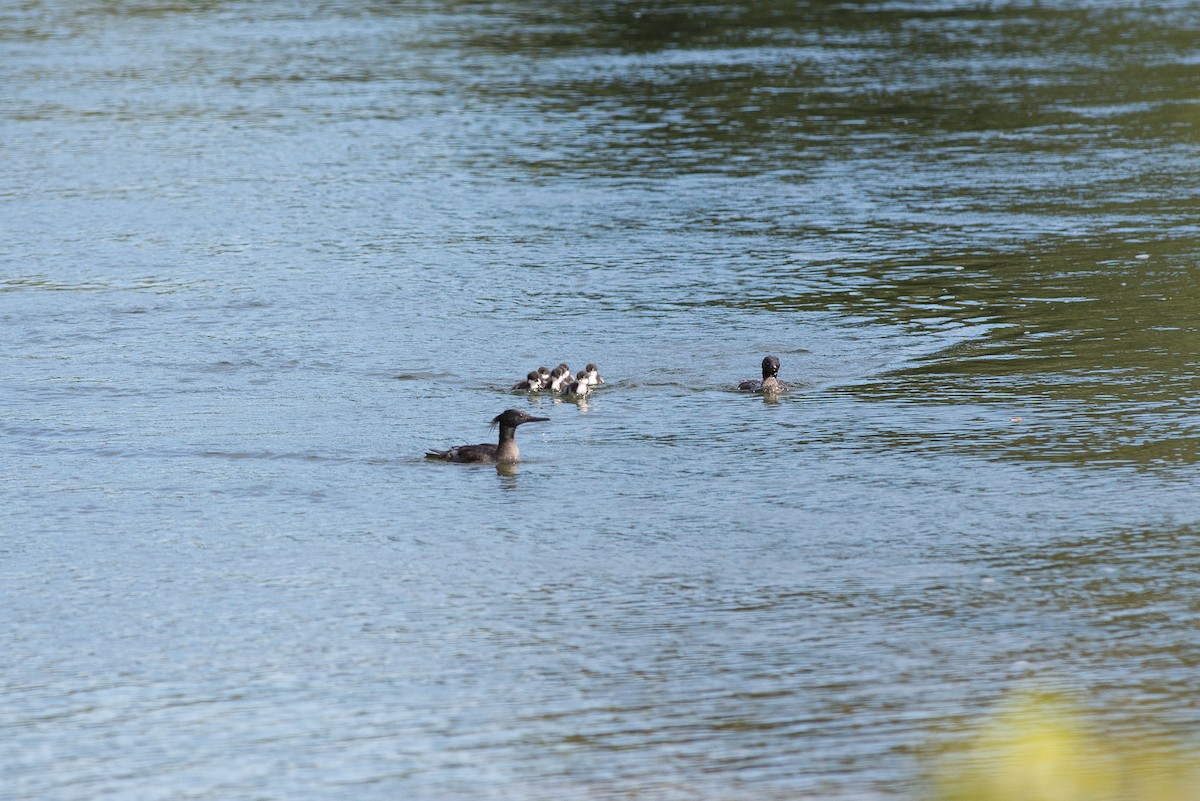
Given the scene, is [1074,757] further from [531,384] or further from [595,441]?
[531,384]

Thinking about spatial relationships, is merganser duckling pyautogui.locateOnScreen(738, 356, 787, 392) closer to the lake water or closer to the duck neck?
the lake water

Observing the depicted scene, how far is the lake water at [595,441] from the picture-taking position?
830 cm

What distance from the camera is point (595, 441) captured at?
13.2m

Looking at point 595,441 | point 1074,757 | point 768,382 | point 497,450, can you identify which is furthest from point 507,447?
point 1074,757

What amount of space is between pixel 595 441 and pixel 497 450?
92 cm

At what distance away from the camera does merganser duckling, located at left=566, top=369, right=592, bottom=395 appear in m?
14.1

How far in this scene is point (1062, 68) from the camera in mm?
30844

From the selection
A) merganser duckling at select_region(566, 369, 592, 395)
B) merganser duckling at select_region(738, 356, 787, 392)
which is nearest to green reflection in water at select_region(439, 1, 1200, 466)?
merganser duckling at select_region(738, 356, 787, 392)

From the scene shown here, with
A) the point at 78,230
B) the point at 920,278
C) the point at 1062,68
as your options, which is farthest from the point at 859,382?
the point at 1062,68

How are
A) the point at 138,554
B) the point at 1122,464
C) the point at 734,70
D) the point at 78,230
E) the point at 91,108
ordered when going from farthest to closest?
1. the point at 734,70
2. the point at 91,108
3. the point at 78,230
4. the point at 1122,464
5. the point at 138,554

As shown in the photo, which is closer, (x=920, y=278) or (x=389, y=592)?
(x=389, y=592)

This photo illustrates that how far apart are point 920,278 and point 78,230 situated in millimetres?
9637

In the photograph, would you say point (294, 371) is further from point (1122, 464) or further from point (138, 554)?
point (1122, 464)

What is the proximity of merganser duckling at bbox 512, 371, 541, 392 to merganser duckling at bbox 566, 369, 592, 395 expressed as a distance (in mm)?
228
